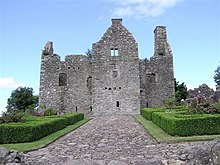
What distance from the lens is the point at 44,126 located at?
13234 mm

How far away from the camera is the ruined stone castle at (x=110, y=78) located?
105 ft

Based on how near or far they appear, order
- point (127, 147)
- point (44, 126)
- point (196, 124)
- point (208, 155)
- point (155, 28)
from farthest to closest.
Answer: point (155, 28) < point (44, 126) < point (196, 124) < point (127, 147) < point (208, 155)

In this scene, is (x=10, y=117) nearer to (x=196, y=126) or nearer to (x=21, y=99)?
(x=196, y=126)

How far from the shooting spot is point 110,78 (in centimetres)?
3225

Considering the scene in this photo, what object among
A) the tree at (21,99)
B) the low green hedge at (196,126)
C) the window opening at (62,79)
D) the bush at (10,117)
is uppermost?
the window opening at (62,79)

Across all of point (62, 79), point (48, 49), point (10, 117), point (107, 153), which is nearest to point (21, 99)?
point (48, 49)

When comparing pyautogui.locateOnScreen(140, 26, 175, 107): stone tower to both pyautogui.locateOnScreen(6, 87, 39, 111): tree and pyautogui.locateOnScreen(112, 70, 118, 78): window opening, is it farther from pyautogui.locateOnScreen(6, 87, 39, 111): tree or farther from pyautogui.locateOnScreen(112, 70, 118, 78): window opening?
pyautogui.locateOnScreen(6, 87, 39, 111): tree

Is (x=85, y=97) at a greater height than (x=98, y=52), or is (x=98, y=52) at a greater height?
(x=98, y=52)

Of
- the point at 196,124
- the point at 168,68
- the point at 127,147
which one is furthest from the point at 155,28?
the point at 127,147

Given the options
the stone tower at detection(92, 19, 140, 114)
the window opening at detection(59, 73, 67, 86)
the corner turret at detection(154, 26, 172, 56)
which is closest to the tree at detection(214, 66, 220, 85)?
the corner turret at detection(154, 26, 172, 56)

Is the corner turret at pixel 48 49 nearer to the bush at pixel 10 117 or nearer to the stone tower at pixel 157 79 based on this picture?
the stone tower at pixel 157 79

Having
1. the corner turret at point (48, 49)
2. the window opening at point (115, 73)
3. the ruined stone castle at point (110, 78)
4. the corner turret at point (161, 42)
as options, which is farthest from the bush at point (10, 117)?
the corner turret at point (161, 42)

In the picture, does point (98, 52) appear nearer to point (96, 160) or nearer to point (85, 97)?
point (85, 97)

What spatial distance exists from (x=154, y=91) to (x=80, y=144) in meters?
23.6
